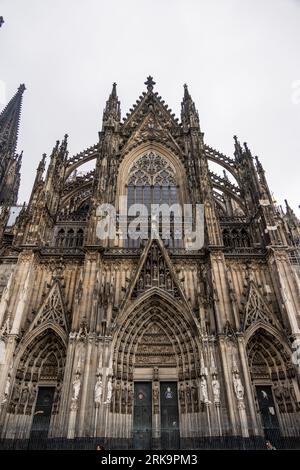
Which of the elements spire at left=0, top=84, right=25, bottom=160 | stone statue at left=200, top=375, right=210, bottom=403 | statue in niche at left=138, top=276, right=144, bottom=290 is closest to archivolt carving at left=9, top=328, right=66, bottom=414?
statue in niche at left=138, top=276, right=144, bottom=290

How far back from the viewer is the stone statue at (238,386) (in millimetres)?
11652

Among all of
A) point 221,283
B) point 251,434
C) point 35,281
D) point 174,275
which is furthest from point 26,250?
point 251,434

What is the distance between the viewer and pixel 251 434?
36.1ft

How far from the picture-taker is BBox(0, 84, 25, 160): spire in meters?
41.7

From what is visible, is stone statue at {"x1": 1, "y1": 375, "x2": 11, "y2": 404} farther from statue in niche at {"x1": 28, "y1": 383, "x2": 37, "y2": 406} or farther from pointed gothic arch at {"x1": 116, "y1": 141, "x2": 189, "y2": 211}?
pointed gothic arch at {"x1": 116, "y1": 141, "x2": 189, "y2": 211}

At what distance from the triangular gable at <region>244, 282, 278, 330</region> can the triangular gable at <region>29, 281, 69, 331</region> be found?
8277 millimetres

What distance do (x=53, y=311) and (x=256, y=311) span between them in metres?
9.43

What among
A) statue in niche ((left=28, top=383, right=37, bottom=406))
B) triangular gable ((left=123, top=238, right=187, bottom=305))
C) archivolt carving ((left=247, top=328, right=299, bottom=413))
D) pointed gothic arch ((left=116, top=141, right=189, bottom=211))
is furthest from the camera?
pointed gothic arch ((left=116, top=141, right=189, bottom=211))

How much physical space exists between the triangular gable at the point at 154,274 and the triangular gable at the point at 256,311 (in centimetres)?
303

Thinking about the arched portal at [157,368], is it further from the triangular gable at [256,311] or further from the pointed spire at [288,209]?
the pointed spire at [288,209]

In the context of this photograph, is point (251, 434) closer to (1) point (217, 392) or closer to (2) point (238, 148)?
(1) point (217, 392)

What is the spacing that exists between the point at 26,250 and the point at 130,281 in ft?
17.9

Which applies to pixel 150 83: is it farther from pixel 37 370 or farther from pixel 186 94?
pixel 37 370

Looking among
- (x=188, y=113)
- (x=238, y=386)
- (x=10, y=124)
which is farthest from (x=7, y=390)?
(x=10, y=124)
